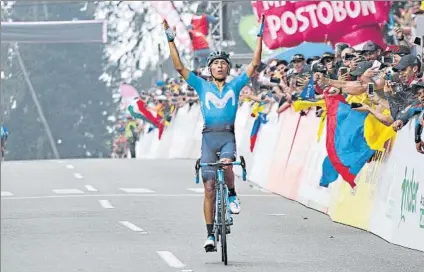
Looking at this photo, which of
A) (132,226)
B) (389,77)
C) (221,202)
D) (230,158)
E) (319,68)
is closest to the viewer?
(221,202)

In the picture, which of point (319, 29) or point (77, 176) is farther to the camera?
point (319, 29)

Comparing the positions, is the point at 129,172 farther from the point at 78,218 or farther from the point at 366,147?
the point at 366,147

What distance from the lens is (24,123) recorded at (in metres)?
107

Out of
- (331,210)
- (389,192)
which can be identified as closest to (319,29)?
(331,210)

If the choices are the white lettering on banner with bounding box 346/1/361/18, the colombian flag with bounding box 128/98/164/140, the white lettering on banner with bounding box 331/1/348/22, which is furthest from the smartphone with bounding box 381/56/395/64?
the colombian flag with bounding box 128/98/164/140

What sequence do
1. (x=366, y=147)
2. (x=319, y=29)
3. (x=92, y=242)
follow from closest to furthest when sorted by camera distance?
(x=92, y=242) → (x=366, y=147) → (x=319, y=29)

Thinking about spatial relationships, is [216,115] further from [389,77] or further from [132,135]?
[132,135]

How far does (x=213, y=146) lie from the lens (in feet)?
49.3

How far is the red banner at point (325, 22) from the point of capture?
110 ft

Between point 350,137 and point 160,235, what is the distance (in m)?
2.89

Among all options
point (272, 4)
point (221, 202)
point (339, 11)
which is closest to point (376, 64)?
point (221, 202)

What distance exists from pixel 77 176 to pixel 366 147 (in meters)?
14.3

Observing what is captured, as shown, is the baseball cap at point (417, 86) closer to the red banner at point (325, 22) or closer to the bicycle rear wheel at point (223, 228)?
the bicycle rear wheel at point (223, 228)

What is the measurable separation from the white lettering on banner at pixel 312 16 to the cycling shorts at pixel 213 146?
62.2 feet
